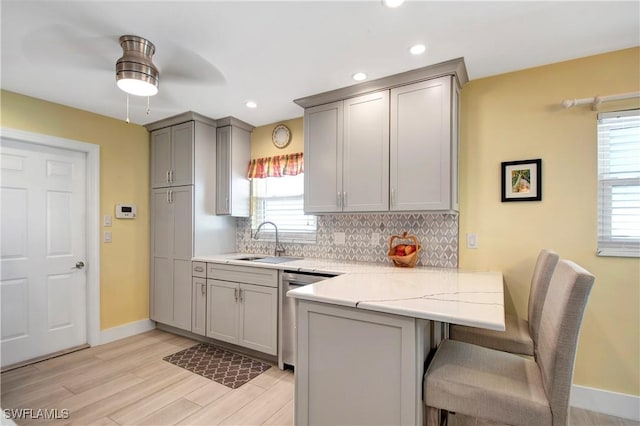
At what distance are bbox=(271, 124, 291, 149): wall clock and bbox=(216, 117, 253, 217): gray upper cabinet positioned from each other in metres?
0.41

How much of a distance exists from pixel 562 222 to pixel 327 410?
2023 millimetres

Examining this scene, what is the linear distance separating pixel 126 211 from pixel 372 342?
129 inches

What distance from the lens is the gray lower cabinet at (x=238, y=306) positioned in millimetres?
2750

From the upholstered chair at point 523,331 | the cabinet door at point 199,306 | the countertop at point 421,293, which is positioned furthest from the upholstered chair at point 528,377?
the cabinet door at point 199,306

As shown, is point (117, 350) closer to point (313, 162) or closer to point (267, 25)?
point (313, 162)

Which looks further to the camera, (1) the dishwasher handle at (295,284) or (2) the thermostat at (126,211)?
(2) the thermostat at (126,211)

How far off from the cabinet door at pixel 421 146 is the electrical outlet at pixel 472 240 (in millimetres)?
427

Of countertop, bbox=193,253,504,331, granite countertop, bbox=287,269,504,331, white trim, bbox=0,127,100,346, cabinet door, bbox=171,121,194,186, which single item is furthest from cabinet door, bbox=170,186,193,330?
granite countertop, bbox=287,269,504,331

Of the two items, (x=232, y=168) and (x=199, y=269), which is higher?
(x=232, y=168)

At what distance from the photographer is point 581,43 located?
1992 millimetres

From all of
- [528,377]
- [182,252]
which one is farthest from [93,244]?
[528,377]

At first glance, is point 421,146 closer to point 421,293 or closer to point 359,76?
point 359,76

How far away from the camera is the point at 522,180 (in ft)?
7.54

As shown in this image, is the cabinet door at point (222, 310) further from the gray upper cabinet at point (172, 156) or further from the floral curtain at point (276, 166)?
the floral curtain at point (276, 166)
